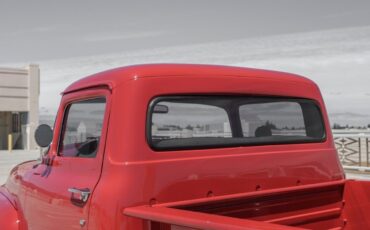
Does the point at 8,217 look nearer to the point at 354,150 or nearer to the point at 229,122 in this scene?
the point at 229,122

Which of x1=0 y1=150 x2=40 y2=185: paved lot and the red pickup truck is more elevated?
the red pickup truck

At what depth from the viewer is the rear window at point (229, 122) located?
2.98m

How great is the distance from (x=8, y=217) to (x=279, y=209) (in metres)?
2.01

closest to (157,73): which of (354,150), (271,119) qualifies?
(271,119)

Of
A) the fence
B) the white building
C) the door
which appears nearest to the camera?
the door

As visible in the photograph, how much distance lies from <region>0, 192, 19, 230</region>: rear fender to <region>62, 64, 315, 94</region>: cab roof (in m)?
1.04

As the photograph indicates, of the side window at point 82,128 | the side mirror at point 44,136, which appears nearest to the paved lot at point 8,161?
the side mirror at point 44,136

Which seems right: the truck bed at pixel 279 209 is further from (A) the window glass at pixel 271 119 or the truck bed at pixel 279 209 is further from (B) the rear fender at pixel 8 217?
(B) the rear fender at pixel 8 217

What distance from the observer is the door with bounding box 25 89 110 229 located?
108 inches

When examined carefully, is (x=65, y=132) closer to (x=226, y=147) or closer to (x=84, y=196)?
(x=84, y=196)

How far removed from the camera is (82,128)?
328 centimetres

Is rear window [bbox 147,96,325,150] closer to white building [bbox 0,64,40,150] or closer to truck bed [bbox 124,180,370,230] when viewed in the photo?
truck bed [bbox 124,180,370,230]

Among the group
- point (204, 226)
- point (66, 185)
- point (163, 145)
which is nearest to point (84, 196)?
point (66, 185)

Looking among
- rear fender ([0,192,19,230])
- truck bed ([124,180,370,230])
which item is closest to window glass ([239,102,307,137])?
truck bed ([124,180,370,230])
